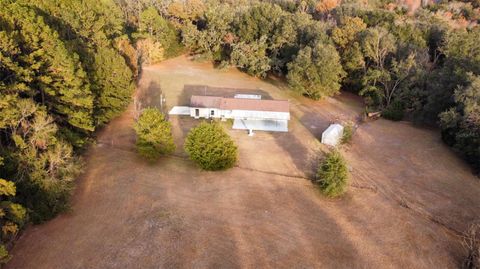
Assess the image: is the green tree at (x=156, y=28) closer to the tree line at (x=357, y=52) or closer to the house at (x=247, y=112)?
the tree line at (x=357, y=52)

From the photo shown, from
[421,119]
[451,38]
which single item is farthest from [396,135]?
[451,38]

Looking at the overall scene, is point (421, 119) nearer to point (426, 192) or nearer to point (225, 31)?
point (426, 192)

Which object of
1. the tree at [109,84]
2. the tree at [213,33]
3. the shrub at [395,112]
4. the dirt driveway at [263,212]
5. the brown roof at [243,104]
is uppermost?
the tree at [213,33]

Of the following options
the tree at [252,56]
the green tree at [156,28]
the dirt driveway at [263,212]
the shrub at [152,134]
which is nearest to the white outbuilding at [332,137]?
the dirt driveway at [263,212]

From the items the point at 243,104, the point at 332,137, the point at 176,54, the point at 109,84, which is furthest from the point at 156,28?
the point at 332,137

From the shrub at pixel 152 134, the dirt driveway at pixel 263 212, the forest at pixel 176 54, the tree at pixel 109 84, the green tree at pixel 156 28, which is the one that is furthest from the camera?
the green tree at pixel 156 28

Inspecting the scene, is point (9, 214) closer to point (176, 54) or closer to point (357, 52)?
point (357, 52)

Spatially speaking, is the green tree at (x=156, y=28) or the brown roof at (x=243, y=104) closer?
the brown roof at (x=243, y=104)
